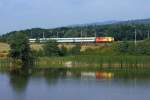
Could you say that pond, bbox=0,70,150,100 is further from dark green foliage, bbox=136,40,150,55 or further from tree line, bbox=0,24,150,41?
tree line, bbox=0,24,150,41

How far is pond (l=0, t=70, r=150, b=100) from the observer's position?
77.4ft

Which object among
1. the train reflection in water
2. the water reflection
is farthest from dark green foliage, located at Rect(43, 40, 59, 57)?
the train reflection in water

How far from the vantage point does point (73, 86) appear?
27.5 m

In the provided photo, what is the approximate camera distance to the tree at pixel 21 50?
1580 inches

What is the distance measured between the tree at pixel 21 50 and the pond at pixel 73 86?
16.2ft

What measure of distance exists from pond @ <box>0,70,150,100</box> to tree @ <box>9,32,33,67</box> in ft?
16.2

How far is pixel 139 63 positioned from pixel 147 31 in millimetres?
32550

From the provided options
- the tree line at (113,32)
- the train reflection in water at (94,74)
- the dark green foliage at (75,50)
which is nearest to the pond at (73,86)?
the train reflection in water at (94,74)

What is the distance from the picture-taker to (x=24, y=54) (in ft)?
134

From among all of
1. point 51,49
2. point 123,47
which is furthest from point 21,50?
point 123,47

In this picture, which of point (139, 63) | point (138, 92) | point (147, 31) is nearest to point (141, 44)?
point (139, 63)

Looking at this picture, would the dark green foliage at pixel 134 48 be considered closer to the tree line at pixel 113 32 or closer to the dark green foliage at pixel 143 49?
the dark green foliage at pixel 143 49

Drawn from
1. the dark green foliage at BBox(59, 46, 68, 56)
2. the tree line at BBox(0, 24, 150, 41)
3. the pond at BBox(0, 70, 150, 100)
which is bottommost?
the pond at BBox(0, 70, 150, 100)

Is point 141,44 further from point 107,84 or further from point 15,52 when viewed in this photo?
point 107,84
